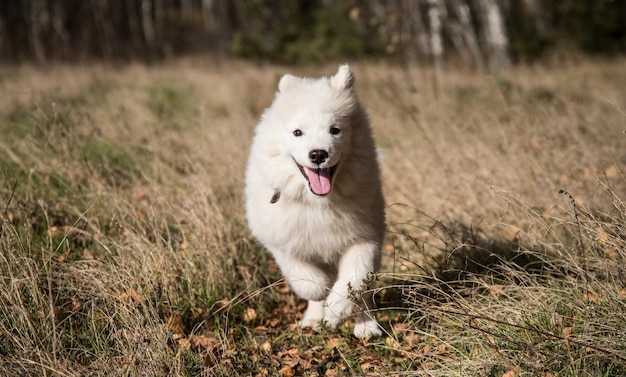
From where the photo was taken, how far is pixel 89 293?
3.10m

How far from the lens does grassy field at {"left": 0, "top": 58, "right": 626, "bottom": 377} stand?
270 centimetres

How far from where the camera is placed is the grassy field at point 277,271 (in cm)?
270

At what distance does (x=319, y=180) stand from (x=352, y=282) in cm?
63

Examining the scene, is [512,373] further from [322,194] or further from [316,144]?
[316,144]

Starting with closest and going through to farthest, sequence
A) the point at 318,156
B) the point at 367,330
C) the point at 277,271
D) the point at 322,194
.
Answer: the point at 318,156 → the point at 322,194 → the point at 367,330 → the point at 277,271

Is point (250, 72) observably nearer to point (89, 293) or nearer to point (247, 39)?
point (247, 39)

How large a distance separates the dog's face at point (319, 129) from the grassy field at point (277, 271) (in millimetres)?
666

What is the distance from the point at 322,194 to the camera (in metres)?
2.96

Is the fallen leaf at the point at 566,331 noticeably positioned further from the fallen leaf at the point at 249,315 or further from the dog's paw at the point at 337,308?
the fallen leaf at the point at 249,315

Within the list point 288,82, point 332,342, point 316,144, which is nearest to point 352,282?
point 332,342

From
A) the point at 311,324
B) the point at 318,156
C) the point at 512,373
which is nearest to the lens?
the point at 512,373

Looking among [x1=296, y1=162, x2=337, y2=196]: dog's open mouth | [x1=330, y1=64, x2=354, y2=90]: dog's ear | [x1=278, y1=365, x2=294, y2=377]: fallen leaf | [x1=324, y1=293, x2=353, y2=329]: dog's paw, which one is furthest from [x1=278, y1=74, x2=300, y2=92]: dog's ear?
[x1=278, y1=365, x2=294, y2=377]: fallen leaf

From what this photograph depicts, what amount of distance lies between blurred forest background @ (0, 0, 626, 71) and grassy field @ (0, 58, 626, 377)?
13.2ft

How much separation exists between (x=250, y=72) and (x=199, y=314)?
34.4ft
